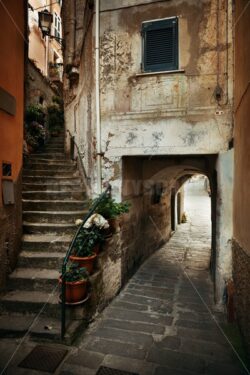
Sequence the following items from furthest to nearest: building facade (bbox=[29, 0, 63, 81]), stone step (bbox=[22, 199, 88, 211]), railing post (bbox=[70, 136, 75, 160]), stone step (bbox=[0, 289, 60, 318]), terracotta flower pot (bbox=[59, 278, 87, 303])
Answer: building facade (bbox=[29, 0, 63, 81]), railing post (bbox=[70, 136, 75, 160]), stone step (bbox=[22, 199, 88, 211]), stone step (bbox=[0, 289, 60, 318]), terracotta flower pot (bbox=[59, 278, 87, 303])

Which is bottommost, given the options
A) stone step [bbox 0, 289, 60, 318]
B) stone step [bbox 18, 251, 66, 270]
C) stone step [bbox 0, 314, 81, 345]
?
stone step [bbox 0, 314, 81, 345]

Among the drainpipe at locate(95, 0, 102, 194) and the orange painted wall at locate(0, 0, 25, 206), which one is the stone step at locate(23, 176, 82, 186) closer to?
the drainpipe at locate(95, 0, 102, 194)

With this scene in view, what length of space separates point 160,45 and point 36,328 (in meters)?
5.91

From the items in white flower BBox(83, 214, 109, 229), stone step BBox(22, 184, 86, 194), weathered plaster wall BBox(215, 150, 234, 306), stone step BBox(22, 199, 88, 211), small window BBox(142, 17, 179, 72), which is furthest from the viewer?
stone step BBox(22, 184, 86, 194)

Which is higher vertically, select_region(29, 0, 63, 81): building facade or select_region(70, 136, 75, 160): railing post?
select_region(29, 0, 63, 81): building facade

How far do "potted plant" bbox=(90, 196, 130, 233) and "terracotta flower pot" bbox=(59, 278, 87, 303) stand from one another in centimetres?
156

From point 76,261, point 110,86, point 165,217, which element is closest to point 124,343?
point 76,261

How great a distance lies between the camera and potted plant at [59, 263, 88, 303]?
411cm

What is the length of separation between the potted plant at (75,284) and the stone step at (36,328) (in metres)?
0.39

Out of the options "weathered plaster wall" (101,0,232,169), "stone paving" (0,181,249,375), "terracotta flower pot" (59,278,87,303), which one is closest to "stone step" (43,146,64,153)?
"weathered plaster wall" (101,0,232,169)

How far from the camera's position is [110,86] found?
5.99 meters

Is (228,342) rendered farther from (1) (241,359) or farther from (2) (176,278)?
(2) (176,278)

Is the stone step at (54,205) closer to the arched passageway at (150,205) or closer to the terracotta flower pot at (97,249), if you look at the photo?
the arched passageway at (150,205)

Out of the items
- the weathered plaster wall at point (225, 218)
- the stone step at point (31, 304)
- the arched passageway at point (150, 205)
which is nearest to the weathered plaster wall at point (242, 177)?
the weathered plaster wall at point (225, 218)
